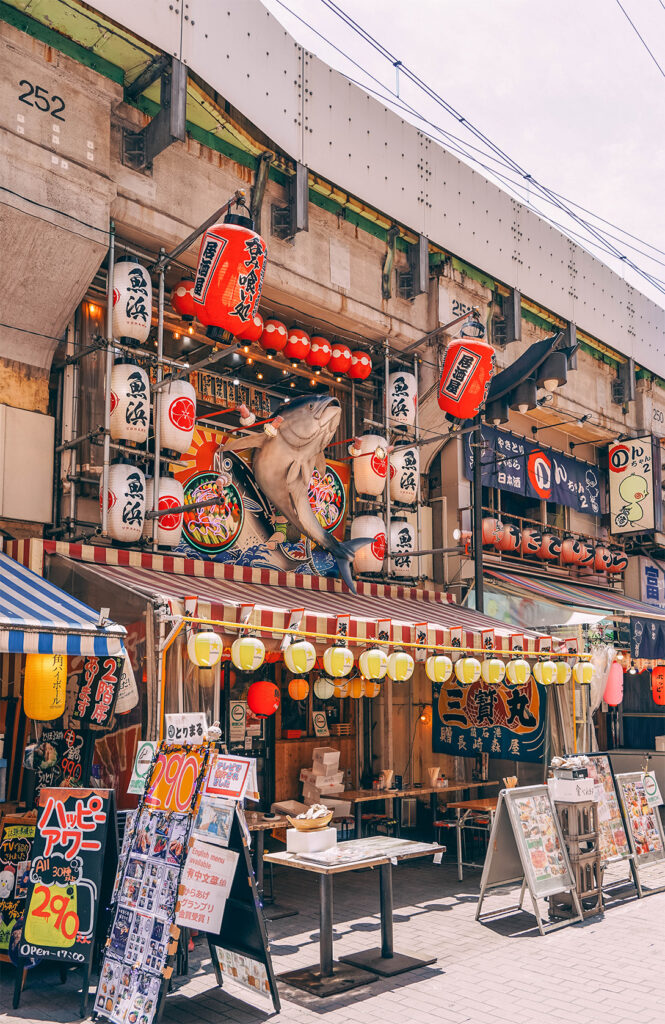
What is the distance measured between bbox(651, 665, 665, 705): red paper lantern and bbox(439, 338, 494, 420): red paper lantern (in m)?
7.19

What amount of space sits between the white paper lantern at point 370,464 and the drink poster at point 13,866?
7.36 metres

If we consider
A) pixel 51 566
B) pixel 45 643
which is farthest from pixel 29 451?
pixel 45 643

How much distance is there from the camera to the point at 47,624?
23.8 feet

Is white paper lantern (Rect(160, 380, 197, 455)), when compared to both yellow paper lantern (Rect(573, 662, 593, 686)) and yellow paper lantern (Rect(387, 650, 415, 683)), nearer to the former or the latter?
yellow paper lantern (Rect(387, 650, 415, 683))

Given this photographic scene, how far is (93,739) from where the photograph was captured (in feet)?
26.6

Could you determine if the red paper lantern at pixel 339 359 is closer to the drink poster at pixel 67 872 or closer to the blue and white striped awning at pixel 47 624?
the blue and white striped awning at pixel 47 624

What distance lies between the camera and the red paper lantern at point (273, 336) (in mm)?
12203

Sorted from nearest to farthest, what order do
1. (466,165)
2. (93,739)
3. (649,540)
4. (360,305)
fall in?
(93,739) → (360,305) → (466,165) → (649,540)

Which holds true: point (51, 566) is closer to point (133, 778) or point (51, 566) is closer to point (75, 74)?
point (133, 778)

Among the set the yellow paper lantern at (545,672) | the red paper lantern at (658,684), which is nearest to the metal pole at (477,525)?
the yellow paper lantern at (545,672)

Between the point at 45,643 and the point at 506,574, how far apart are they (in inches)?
417

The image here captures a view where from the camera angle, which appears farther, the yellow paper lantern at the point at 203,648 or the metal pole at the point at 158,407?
the metal pole at the point at 158,407

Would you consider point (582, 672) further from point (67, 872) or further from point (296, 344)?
point (67, 872)

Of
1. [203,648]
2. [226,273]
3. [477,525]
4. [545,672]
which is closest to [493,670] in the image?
[545,672]
